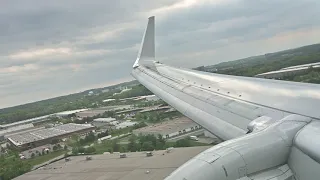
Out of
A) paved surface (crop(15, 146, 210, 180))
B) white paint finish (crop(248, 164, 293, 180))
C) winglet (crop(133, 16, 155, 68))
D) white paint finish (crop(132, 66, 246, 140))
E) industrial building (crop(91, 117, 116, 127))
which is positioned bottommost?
industrial building (crop(91, 117, 116, 127))

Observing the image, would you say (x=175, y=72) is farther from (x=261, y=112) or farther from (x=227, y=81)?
(x=261, y=112)

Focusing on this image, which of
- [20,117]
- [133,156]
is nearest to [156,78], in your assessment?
[133,156]

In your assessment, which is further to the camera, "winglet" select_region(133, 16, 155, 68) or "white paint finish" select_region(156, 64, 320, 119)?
"winglet" select_region(133, 16, 155, 68)

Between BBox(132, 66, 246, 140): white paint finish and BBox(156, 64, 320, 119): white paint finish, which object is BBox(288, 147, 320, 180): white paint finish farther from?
BBox(132, 66, 246, 140): white paint finish

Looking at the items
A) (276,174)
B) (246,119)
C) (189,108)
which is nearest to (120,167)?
(189,108)

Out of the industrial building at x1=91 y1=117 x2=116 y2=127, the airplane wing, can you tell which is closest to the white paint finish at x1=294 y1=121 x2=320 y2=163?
the airplane wing

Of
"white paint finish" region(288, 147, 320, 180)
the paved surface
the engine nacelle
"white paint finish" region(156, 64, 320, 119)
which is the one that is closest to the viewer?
the engine nacelle
